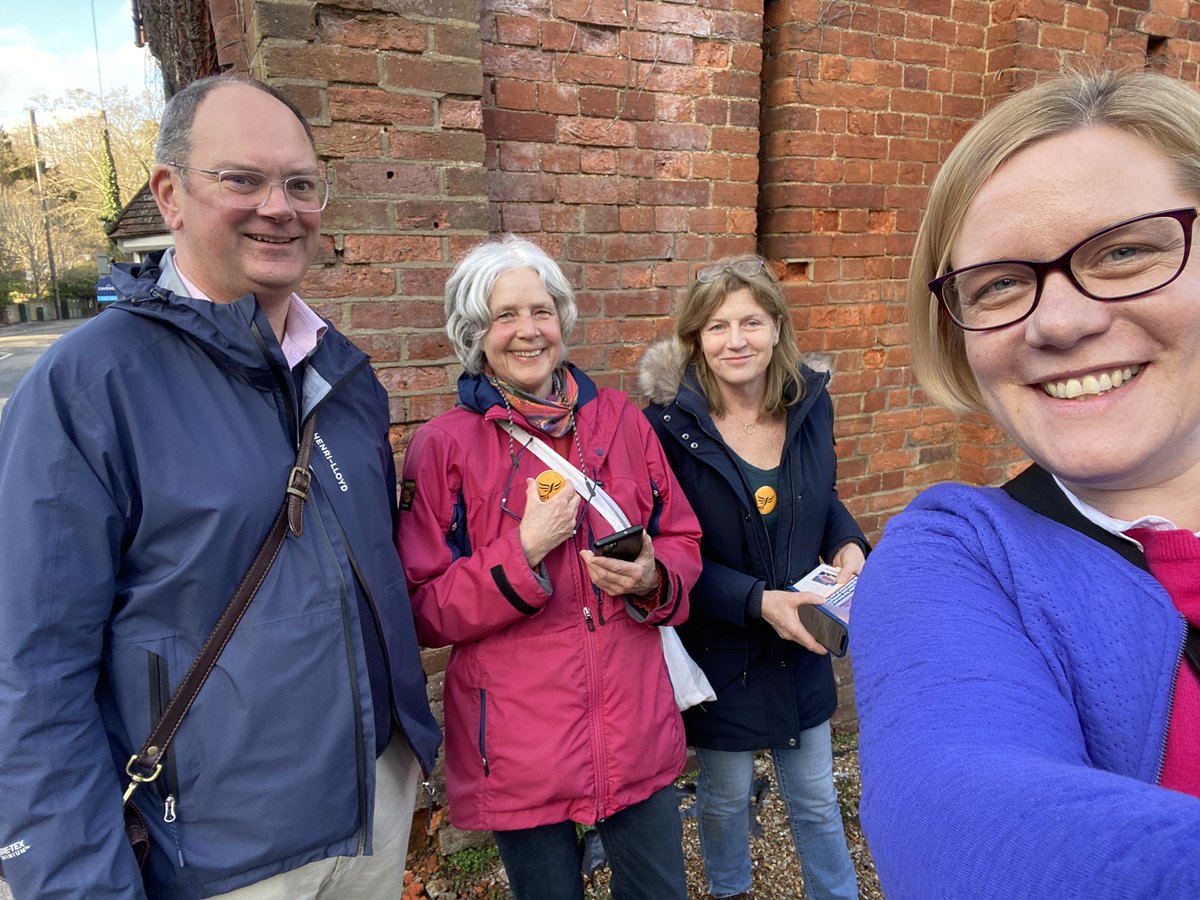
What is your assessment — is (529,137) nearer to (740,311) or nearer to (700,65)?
(700,65)

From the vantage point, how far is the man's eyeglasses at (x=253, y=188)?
58.5 inches

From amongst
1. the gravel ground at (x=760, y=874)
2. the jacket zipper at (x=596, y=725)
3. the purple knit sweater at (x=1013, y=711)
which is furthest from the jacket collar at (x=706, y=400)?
the gravel ground at (x=760, y=874)

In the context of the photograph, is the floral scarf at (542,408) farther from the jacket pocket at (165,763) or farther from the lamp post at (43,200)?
the lamp post at (43,200)

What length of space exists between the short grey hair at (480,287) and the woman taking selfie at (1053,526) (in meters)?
1.24

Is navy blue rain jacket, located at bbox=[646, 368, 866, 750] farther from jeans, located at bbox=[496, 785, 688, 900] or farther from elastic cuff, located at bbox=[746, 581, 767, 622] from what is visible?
jeans, located at bbox=[496, 785, 688, 900]

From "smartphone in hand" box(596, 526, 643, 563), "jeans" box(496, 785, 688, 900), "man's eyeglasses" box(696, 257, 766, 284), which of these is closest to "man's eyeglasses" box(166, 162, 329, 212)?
"smartphone in hand" box(596, 526, 643, 563)

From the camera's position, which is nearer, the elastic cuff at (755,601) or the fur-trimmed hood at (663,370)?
the elastic cuff at (755,601)

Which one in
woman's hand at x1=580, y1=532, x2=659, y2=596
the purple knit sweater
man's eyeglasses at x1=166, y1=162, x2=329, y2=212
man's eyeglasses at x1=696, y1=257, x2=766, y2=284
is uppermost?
man's eyeglasses at x1=166, y1=162, x2=329, y2=212

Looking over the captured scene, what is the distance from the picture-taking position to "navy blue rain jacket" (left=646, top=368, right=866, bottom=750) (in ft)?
7.20

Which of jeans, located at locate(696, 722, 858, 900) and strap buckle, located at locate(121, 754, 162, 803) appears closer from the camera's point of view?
strap buckle, located at locate(121, 754, 162, 803)

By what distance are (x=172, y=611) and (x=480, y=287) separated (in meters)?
1.09

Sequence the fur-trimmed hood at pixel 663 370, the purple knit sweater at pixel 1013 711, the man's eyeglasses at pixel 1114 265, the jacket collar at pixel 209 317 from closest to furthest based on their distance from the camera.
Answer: the purple knit sweater at pixel 1013 711
the man's eyeglasses at pixel 1114 265
the jacket collar at pixel 209 317
the fur-trimmed hood at pixel 663 370

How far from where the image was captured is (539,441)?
1943 mm

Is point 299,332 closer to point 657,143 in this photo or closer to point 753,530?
point 753,530
